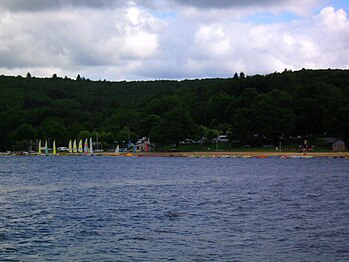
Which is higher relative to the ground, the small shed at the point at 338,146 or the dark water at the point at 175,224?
the small shed at the point at 338,146

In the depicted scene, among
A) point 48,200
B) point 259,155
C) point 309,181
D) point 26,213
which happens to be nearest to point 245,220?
point 26,213

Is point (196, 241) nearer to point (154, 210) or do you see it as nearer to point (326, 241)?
point (326, 241)

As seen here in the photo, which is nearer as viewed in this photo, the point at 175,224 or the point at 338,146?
the point at 175,224

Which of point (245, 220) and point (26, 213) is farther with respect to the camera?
point (26, 213)

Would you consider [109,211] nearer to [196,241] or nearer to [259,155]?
[196,241]

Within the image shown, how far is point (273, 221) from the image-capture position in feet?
151

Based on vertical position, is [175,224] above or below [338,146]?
below

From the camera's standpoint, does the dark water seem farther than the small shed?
No

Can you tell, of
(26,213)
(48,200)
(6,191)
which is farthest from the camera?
(6,191)

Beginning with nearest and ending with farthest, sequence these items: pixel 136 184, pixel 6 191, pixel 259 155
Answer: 1. pixel 6 191
2. pixel 136 184
3. pixel 259 155

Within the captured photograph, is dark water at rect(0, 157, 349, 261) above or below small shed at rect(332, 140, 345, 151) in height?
below

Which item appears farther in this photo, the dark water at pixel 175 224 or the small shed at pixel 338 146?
the small shed at pixel 338 146

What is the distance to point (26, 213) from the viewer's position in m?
51.5

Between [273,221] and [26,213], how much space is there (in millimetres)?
20328
